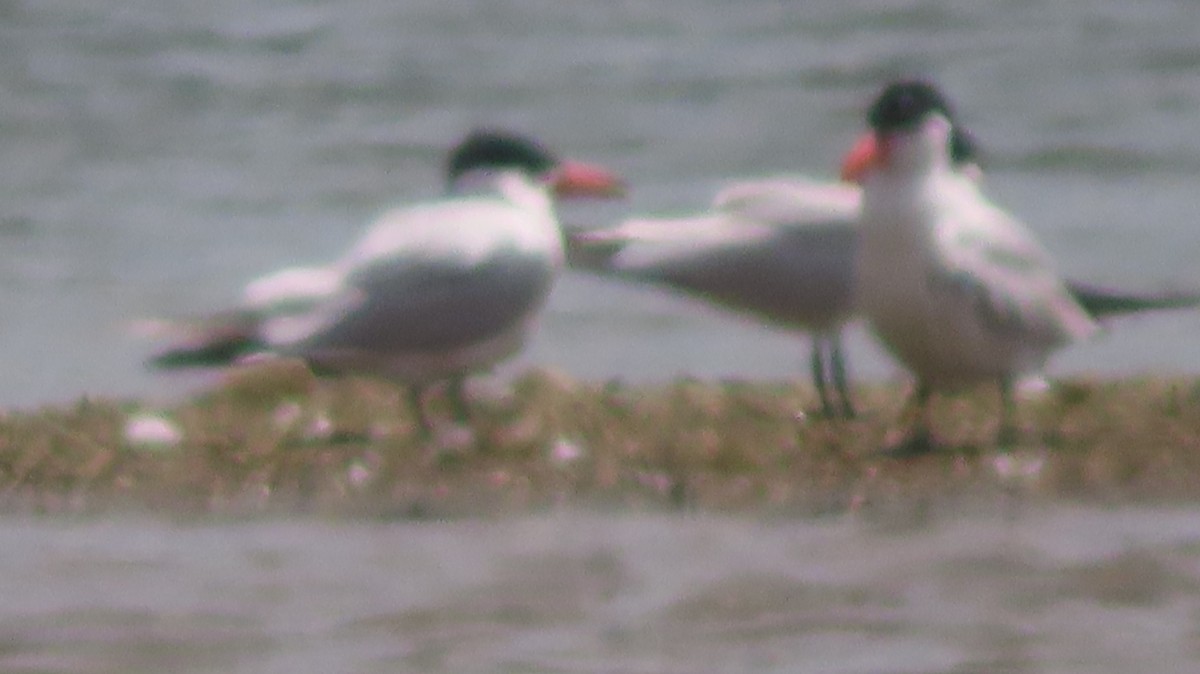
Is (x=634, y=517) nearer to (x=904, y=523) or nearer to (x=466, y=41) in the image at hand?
(x=904, y=523)

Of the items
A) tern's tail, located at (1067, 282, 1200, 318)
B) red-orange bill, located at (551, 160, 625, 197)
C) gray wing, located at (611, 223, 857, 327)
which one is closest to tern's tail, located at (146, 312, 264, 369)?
red-orange bill, located at (551, 160, 625, 197)

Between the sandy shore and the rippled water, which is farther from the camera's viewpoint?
the sandy shore

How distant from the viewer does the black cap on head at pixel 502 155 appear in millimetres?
8688

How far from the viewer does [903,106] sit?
8.03 metres

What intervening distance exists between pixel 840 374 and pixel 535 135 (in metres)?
9.41

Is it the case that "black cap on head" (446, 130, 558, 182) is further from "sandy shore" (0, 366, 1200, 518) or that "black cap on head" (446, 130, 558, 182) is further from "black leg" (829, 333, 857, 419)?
"black leg" (829, 333, 857, 419)

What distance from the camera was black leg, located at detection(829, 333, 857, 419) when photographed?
8648 millimetres

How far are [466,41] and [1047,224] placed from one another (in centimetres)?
779

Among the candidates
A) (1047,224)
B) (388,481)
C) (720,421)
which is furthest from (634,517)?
(1047,224)

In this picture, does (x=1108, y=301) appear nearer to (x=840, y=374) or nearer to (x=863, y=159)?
(x=840, y=374)

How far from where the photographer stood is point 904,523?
22.9ft

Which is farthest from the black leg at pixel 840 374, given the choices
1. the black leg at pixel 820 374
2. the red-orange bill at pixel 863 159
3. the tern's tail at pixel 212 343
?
the tern's tail at pixel 212 343

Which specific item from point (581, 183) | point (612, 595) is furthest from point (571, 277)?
point (612, 595)

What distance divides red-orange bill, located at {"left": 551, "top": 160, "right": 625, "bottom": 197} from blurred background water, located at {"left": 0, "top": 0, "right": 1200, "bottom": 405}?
1568 mm
